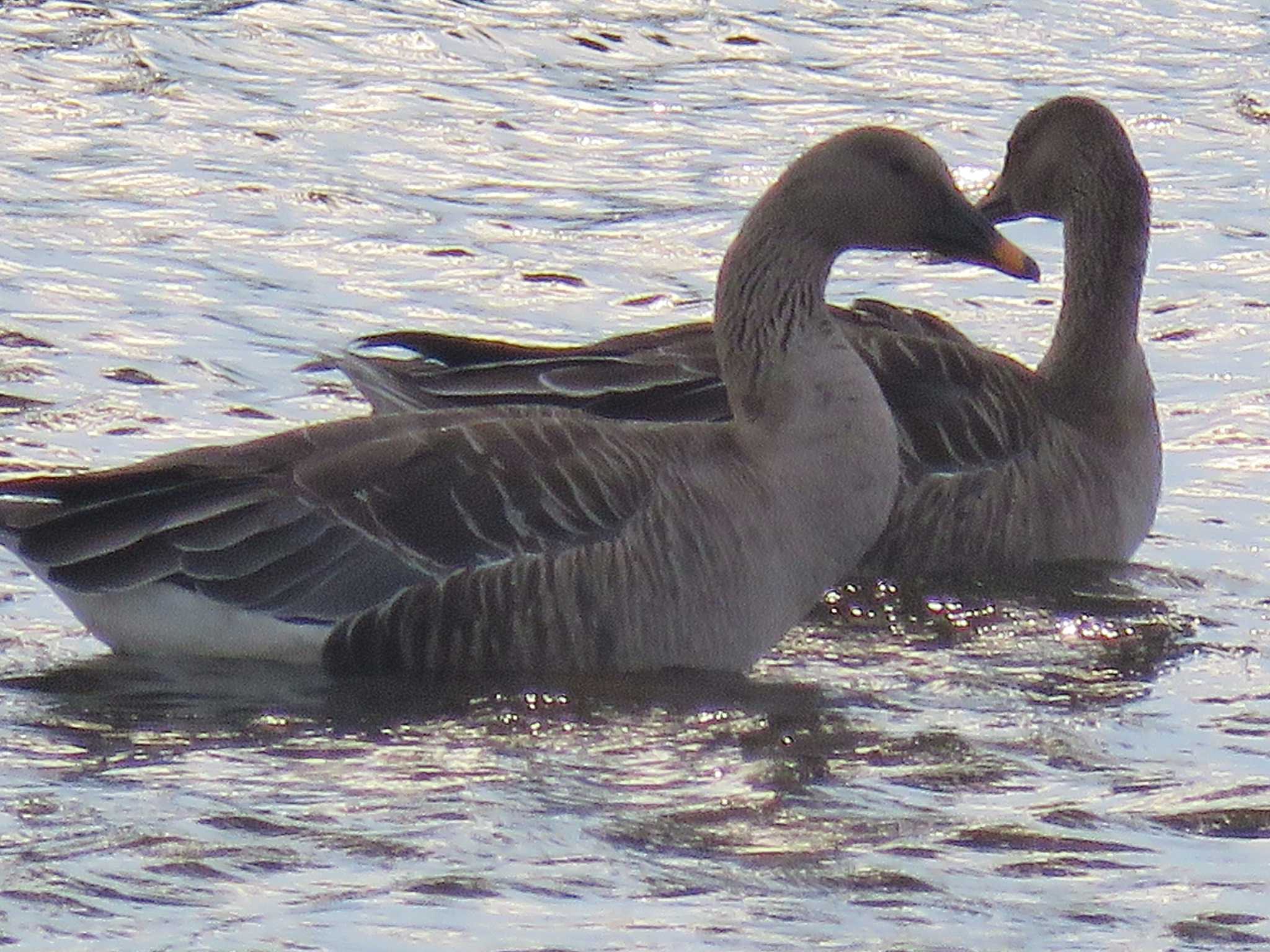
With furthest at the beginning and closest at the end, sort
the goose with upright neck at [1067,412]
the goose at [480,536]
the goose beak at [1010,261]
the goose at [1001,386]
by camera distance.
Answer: the goose with upright neck at [1067,412]
the goose at [1001,386]
the goose beak at [1010,261]
the goose at [480,536]

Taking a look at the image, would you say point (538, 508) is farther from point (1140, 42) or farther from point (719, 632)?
point (1140, 42)

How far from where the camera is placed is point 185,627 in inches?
299

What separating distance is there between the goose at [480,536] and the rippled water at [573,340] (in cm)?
16

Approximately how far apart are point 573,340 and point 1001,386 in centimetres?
215

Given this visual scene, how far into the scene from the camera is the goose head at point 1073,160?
992 cm

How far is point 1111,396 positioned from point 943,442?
70 cm

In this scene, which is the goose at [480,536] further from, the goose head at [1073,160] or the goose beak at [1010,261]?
the goose head at [1073,160]

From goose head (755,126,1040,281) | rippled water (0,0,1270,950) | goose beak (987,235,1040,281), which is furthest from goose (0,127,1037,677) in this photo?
goose beak (987,235,1040,281)

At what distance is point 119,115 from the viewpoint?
45.6ft

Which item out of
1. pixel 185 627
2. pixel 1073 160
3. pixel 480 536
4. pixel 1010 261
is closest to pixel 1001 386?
pixel 1073 160

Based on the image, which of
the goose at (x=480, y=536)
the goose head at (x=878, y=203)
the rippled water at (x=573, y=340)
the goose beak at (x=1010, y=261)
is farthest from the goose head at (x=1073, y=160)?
the goose at (x=480, y=536)

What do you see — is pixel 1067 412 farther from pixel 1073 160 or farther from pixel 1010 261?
pixel 1010 261

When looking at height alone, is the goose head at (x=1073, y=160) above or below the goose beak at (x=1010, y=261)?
above

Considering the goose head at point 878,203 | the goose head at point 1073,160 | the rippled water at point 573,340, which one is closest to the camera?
the rippled water at point 573,340
